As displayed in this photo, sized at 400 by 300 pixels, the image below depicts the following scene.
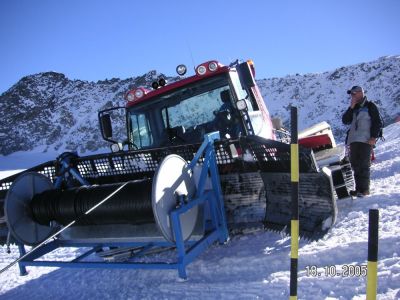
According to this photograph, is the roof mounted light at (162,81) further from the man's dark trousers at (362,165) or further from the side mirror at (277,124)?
the man's dark trousers at (362,165)

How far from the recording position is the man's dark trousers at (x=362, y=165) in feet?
16.6

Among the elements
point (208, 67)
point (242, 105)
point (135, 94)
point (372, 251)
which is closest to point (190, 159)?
point (242, 105)

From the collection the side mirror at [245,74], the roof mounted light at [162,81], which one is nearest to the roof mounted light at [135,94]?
the roof mounted light at [162,81]

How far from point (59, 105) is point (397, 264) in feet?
431

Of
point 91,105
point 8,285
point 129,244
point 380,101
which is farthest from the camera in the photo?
point 91,105

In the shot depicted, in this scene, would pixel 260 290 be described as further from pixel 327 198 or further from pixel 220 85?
pixel 220 85

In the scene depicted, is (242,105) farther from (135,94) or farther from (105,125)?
(105,125)

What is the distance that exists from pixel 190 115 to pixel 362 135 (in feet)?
7.49

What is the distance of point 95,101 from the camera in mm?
125750

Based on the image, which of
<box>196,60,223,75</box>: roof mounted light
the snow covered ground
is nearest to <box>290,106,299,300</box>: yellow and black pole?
the snow covered ground

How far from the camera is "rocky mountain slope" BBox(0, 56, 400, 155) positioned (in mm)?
89188

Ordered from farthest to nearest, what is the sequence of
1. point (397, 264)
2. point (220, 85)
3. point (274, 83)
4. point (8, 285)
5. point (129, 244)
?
point (274, 83) → point (220, 85) → point (8, 285) → point (129, 244) → point (397, 264)

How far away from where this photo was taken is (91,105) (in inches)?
4875

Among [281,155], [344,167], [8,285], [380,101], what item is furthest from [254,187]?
[380,101]
